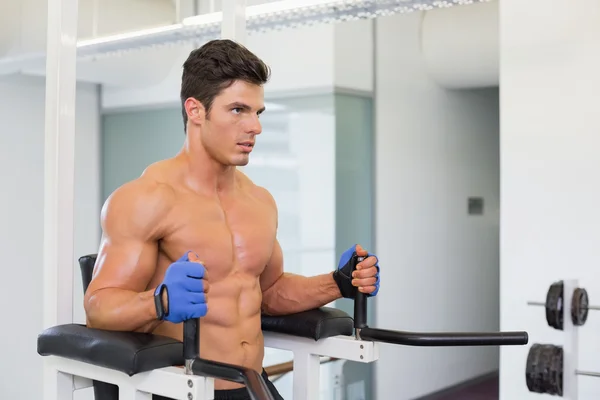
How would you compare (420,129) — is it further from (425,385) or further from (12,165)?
(12,165)

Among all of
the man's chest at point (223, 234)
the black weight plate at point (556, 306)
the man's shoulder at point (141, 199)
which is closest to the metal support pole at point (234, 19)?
the man's chest at point (223, 234)

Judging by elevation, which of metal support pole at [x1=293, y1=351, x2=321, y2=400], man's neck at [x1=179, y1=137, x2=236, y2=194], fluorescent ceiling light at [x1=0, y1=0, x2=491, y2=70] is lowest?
metal support pole at [x1=293, y1=351, x2=321, y2=400]

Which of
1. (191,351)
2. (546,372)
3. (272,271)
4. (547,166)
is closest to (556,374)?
(546,372)

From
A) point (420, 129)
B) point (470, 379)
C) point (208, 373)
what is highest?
point (420, 129)

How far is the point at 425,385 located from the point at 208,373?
4.21 metres

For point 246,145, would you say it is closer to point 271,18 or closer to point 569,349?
point 271,18

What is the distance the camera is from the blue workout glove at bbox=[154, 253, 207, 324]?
Answer: 149cm

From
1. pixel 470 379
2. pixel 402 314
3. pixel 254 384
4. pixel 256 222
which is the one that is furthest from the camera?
pixel 470 379

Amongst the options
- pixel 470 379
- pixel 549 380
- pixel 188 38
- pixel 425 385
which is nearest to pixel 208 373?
pixel 549 380

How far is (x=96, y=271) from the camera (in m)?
1.73

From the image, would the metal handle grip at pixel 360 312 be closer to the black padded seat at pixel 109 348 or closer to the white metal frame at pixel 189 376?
the white metal frame at pixel 189 376

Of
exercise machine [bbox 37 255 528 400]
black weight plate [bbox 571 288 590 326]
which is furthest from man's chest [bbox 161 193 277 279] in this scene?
black weight plate [bbox 571 288 590 326]

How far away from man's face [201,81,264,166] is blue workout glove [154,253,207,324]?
399 millimetres

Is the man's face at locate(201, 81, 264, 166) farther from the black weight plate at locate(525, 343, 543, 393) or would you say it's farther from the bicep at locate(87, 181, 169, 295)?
the black weight plate at locate(525, 343, 543, 393)
